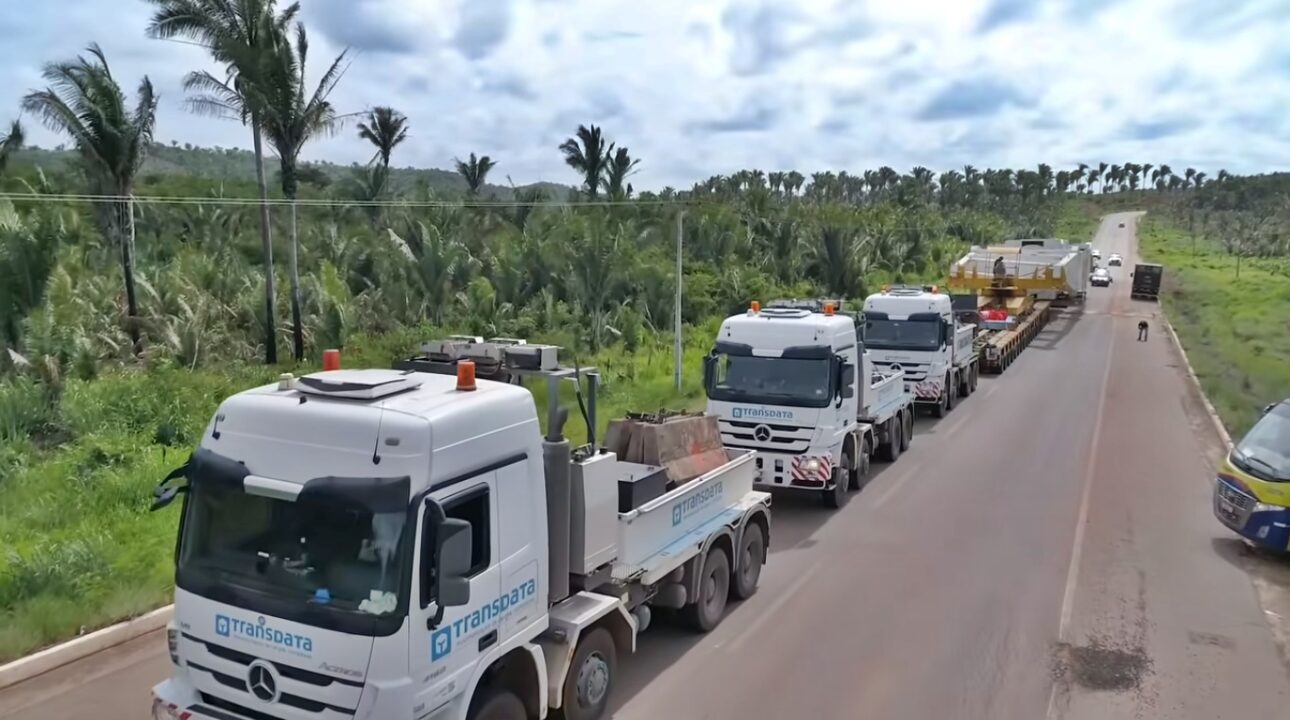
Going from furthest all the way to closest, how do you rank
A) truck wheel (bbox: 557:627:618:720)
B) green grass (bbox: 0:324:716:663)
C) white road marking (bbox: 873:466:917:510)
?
1. white road marking (bbox: 873:466:917:510)
2. green grass (bbox: 0:324:716:663)
3. truck wheel (bbox: 557:627:618:720)

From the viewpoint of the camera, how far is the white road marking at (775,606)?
8.88 m

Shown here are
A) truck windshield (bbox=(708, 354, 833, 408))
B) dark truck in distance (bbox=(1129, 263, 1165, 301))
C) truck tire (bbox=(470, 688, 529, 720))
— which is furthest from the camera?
dark truck in distance (bbox=(1129, 263, 1165, 301))

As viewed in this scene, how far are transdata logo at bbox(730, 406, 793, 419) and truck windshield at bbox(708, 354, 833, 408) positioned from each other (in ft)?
0.36

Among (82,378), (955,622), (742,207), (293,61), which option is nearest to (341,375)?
(955,622)

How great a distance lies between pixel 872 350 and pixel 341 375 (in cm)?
1551

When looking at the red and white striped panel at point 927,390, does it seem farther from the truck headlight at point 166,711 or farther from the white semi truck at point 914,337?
the truck headlight at point 166,711

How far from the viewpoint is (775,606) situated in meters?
9.75

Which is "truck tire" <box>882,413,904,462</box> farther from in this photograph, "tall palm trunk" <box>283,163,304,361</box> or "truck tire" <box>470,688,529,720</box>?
"tall palm trunk" <box>283,163,304,361</box>

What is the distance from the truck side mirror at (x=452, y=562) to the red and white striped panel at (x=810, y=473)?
7.94m

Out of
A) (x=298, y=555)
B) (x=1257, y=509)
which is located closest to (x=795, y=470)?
(x=1257, y=509)

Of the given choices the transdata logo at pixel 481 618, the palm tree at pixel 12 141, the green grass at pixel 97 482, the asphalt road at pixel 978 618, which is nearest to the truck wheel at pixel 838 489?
the asphalt road at pixel 978 618

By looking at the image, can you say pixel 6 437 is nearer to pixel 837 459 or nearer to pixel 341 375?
pixel 341 375

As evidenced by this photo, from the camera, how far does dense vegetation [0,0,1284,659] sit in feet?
37.6

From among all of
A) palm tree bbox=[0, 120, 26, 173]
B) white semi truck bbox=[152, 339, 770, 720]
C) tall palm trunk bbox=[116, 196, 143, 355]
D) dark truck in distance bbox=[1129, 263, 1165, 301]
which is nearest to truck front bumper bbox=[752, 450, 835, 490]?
white semi truck bbox=[152, 339, 770, 720]
